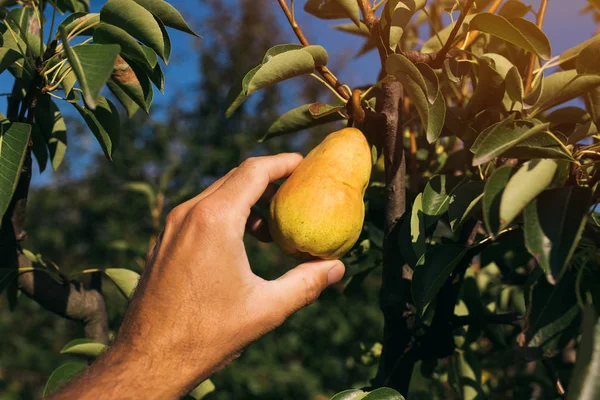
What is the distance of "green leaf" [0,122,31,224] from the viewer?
0.83 metres

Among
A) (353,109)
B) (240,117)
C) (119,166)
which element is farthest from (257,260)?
(240,117)

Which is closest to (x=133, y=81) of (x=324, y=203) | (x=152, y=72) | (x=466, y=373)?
(x=152, y=72)

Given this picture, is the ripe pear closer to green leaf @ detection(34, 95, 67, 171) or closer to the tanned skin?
the tanned skin

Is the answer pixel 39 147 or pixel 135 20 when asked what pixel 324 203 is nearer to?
pixel 135 20

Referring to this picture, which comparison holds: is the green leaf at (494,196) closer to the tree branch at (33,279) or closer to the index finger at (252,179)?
the index finger at (252,179)

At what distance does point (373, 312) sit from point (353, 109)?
4327mm

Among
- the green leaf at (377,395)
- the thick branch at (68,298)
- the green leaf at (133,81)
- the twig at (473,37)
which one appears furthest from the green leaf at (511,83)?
the thick branch at (68,298)

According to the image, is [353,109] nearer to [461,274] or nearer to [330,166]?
[330,166]

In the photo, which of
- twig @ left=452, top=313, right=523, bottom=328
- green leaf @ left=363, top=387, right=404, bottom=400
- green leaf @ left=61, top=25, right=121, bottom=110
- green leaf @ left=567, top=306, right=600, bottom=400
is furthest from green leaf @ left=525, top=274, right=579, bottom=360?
green leaf @ left=61, top=25, right=121, bottom=110

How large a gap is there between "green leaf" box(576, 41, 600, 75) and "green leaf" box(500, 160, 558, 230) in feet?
0.69

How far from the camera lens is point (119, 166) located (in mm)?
5738

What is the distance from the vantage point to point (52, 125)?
3.77ft

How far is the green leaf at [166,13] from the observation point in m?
0.98

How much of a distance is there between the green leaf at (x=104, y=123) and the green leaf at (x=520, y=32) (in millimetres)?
693
